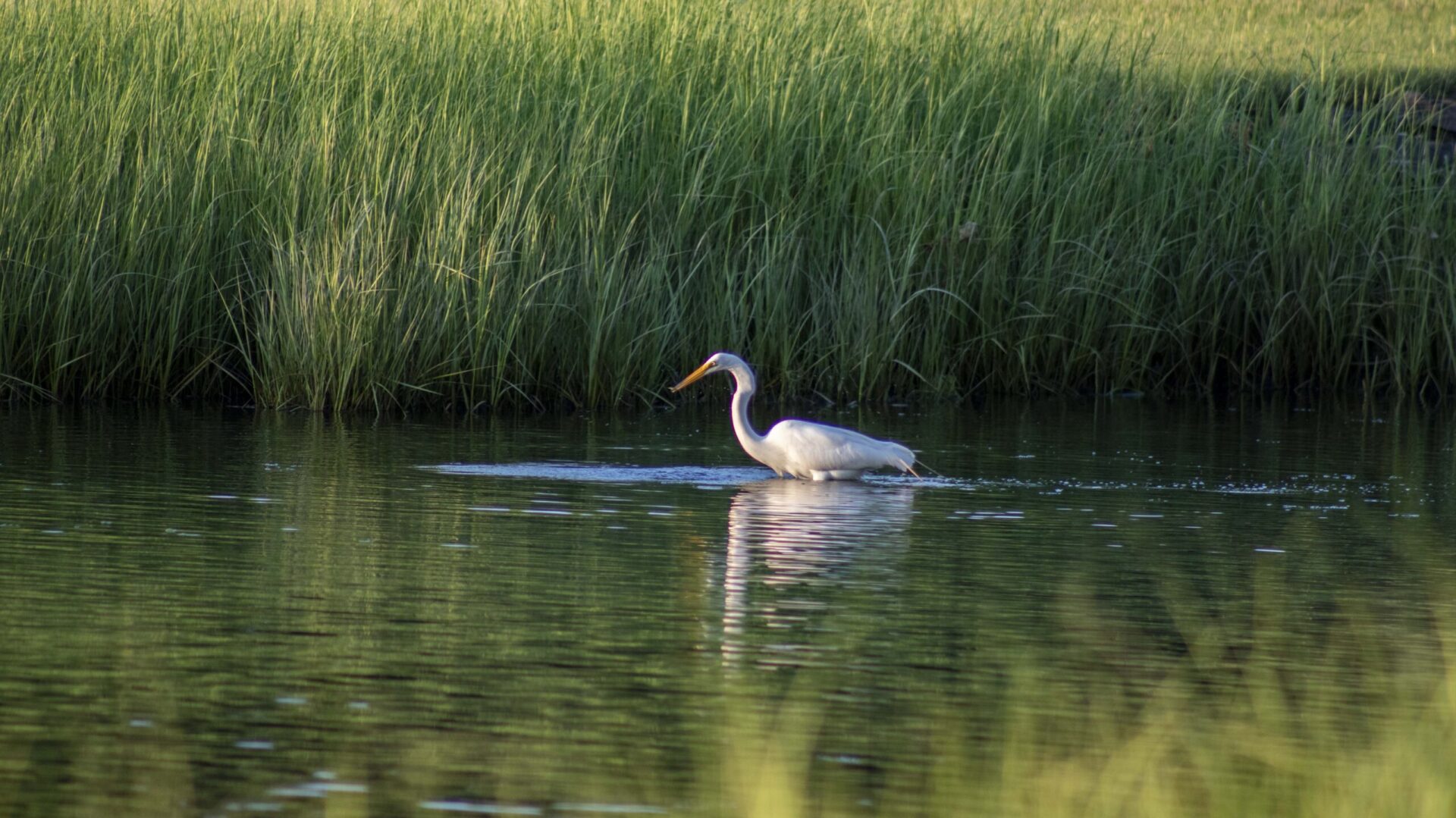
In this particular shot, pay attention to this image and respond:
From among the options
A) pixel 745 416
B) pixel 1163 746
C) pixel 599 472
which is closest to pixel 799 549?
pixel 599 472

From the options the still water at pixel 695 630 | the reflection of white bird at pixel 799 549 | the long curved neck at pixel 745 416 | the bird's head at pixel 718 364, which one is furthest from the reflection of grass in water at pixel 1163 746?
the bird's head at pixel 718 364

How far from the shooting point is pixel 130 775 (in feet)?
11.9

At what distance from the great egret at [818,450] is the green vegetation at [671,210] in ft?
7.82

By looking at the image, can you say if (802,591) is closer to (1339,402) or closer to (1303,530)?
(1303,530)

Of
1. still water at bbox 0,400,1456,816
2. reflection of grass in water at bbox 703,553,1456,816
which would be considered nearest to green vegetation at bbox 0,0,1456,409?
still water at bbox 0,400,1456,816

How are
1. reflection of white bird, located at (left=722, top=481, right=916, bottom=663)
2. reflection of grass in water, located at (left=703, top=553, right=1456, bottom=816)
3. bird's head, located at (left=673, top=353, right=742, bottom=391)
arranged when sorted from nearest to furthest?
reflection of grass in water, located at (left=703, top=553, right=1456, bottom=816), reflection of white bird, located at (left=722, top=481, right=916, bottom=663), bird's head, located at (left=673, top=353, right=742, bottom=391)

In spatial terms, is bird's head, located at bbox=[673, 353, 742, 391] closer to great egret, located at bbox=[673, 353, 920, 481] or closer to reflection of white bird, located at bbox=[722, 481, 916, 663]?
great egret, located at bbox=[673, 353, 920, 481]

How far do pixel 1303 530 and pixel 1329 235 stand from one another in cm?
600

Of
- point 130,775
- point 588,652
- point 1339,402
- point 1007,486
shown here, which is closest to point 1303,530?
point 1007,486

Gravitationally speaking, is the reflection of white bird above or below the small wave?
below

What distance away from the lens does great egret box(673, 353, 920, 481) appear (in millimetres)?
8391

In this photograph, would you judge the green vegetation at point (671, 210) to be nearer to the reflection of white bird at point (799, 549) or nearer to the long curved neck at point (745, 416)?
the long curved neck at point (745, 416)

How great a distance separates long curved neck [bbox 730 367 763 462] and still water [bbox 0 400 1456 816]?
0.18 m

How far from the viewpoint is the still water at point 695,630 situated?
3.71 metres
